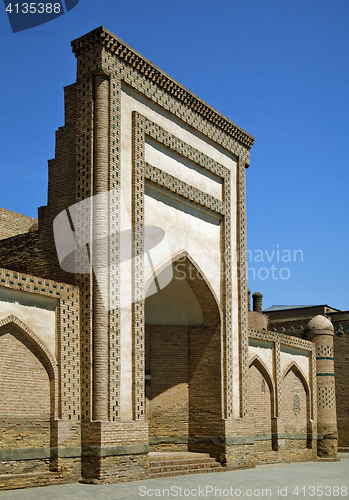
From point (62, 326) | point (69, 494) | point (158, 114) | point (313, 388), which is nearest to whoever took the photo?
point (69, 494)

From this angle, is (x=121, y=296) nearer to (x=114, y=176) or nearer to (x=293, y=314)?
(x=114, y=176)

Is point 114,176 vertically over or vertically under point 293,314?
over

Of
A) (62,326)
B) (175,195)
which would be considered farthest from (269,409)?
(62,326)

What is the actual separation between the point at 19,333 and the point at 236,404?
5.60 meters

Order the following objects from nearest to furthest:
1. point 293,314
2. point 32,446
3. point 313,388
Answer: point 32,446 → point 313,388 → point 293,314

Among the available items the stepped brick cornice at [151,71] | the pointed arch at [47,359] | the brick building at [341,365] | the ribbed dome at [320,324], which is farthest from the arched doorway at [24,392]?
the brick building at [341,365]

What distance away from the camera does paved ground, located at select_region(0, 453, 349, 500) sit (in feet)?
24.8

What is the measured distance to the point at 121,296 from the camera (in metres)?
9.46

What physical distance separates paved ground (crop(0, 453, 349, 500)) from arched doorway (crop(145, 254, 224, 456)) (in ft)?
4.48

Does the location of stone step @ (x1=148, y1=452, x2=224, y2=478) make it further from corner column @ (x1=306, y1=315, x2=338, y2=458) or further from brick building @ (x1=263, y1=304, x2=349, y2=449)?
brick building @ (x1=263, y1=304, x2=349, y2=449)

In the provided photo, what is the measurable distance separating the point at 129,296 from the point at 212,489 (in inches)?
124

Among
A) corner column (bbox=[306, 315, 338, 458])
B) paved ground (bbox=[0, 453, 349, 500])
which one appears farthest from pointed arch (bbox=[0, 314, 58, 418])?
corner column (bbox=[306, 315, 338, 458])

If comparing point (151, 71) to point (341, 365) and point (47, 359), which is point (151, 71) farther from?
point (341, 365)

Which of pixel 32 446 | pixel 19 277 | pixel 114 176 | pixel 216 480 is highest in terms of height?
pixel 114 176
